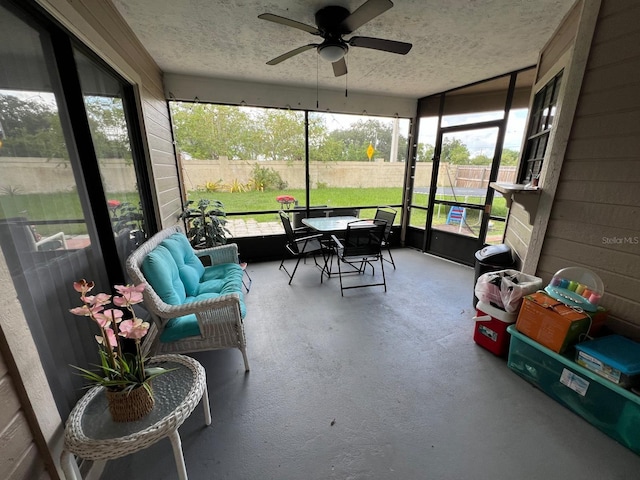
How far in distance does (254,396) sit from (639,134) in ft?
9.30

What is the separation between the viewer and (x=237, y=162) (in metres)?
3.79

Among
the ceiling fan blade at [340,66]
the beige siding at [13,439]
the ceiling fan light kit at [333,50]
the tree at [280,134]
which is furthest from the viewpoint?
the tree at [280,134]

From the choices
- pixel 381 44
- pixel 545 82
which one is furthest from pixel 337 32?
pixel 545 82

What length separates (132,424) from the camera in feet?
3.38

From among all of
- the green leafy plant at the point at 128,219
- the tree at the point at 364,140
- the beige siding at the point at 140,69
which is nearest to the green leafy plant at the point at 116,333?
the green leafy plant at the point at 128,219

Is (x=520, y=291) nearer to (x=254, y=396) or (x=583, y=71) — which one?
(x=583, y=71)

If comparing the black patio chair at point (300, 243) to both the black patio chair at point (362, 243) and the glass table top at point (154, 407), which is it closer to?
the black patio chair at point (362, 243)

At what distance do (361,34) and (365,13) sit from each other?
801 millimetres

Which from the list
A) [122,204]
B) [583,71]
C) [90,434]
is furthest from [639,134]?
[122,204]

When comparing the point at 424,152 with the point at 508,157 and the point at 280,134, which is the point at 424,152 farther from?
the point at 280,134

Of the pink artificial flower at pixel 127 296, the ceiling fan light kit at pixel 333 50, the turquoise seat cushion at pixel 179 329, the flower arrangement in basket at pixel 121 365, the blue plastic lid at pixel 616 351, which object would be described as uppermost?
the ceiling fan light kit at pixel 333 50

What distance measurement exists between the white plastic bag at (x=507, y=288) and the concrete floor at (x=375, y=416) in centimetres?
43

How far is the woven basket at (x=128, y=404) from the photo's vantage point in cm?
101

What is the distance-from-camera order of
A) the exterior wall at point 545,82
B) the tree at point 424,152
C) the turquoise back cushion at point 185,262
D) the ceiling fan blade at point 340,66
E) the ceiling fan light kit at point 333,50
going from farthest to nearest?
the tree at point 424,152 < the ceiling fan blade at point 340,66 < the turquoise back cushion at point 185,262 < the ceiling fan light kit at point 333,50 < the exterior wall at point 545,82
